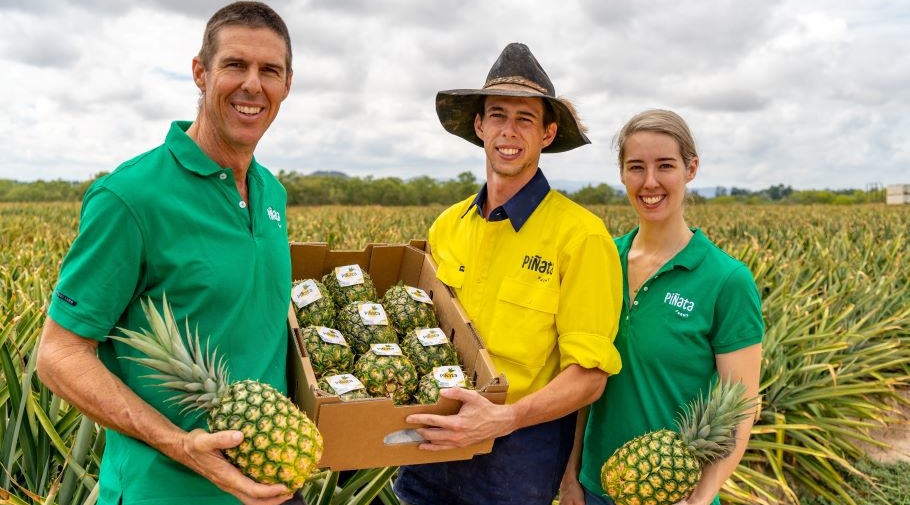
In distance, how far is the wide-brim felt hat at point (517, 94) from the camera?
2.98m

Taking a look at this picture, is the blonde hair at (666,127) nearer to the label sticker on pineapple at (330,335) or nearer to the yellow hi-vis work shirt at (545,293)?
the yellow hi-vis work shirt at (545,293)

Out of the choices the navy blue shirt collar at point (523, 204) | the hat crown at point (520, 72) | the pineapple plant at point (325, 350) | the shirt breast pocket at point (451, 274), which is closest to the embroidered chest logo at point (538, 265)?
the navy blue shirt collar at point (523, 204)

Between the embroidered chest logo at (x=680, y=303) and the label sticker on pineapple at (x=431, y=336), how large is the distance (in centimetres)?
101

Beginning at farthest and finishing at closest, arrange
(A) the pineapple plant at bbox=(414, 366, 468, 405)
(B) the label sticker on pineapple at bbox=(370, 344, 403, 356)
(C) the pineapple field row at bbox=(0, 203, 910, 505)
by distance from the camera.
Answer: (C) the pineapple field row at bbox=(0, 203, 910, 505)
(B) the label sticker on pineapple at bbox=(370, 344, 403, 356)
(A) the pineapple plant at bbox=(414, 366, 468, 405)

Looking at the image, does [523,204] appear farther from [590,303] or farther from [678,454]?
[678,454]

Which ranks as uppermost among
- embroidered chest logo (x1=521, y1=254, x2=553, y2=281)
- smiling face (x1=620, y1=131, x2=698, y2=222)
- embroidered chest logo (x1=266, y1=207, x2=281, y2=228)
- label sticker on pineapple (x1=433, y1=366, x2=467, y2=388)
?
smiling face (x1=620, y1=131, x2=698, y2=222)

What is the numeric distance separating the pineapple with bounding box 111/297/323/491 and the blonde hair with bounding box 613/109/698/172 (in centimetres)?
200

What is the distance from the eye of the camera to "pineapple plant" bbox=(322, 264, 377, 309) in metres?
3.21

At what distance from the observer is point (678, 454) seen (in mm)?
2406

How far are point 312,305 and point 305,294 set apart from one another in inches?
2.6

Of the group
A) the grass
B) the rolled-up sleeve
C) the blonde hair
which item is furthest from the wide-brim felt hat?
the grass

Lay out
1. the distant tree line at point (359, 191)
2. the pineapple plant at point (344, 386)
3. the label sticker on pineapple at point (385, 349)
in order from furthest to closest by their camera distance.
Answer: the distant tree line at point (359, 191) → the label sticker on pineapple at point (385, 349) → the pineapple plant at point (344, 386)

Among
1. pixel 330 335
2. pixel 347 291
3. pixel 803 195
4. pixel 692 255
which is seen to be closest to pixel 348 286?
pixel 347 291

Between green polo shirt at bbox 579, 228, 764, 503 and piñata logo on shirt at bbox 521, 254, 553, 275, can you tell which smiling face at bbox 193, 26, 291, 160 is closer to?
piñata logo on shirt at bbox 521, 254, 553, 275
